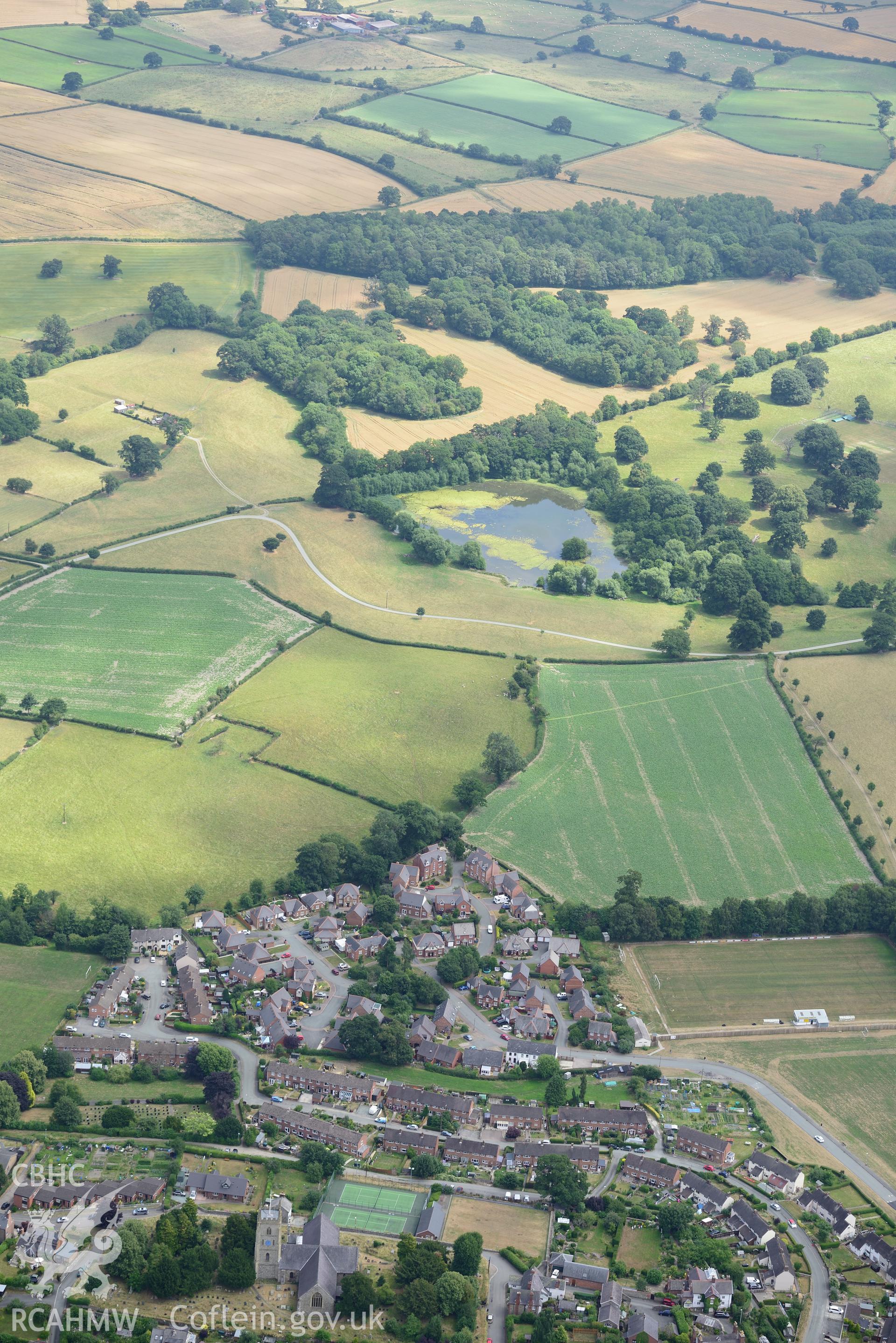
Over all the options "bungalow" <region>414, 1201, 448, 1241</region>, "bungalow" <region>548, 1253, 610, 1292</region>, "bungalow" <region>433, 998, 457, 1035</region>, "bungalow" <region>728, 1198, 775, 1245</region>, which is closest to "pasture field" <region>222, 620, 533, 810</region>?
"bungalow" <region>433, 998, 457, 1035</region>

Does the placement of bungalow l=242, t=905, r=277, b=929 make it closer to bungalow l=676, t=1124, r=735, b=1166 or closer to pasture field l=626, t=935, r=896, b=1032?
pasture field l=626, t=935, r=896, b=1032

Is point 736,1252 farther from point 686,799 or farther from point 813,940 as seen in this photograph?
point 686,799

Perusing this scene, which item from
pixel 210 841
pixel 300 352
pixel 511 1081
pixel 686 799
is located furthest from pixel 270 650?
pixel 300 352

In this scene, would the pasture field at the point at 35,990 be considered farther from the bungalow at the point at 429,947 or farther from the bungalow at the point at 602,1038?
the bungalow at the point at 602,1038

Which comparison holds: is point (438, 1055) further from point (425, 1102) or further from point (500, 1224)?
point (500, 1224)

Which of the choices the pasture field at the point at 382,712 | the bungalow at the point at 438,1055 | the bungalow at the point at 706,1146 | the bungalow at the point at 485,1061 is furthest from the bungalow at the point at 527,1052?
the pasture field at the point at 382,712

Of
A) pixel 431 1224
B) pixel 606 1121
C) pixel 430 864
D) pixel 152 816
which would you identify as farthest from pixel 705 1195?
pixel 152 816
